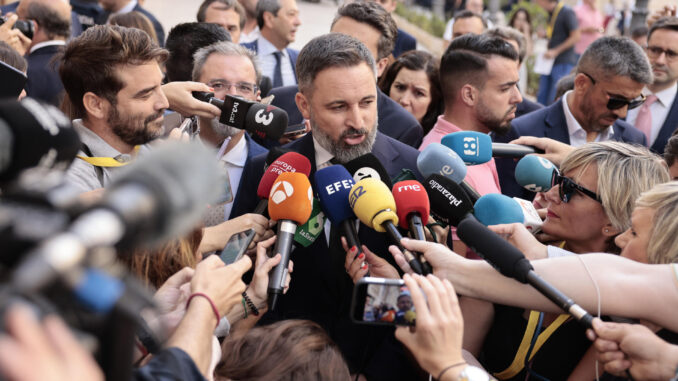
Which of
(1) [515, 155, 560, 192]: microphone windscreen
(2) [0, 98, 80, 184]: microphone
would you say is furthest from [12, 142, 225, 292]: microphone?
(1) [515, 155, 560, 192]: microphone windscreen

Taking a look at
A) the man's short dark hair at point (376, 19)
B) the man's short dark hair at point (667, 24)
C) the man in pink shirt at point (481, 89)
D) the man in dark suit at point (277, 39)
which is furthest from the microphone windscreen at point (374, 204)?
the man's short dark hair at point (667, 24)

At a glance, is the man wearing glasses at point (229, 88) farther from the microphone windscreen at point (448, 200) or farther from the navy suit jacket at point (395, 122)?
the microphone windscreen at point (448, 200)

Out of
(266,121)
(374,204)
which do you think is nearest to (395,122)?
(266,121)

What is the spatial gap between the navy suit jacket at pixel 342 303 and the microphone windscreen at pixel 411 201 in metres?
0.46

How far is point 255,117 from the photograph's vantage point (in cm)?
272

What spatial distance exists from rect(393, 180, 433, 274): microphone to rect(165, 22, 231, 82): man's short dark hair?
2.61 m

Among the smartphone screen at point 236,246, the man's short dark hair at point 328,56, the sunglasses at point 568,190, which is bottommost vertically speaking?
the smartphone screen at point 236,246

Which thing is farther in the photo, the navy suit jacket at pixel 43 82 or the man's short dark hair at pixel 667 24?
the man's short dark hair at pixel 667 24

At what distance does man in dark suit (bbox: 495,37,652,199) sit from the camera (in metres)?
3.97

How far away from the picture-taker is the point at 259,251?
2.18 meters

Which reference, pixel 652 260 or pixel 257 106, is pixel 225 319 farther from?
pixel 652 260

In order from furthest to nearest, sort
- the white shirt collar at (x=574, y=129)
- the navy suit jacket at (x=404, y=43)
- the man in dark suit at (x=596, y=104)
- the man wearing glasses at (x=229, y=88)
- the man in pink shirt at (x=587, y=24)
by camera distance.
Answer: the man in pink shirt at (x=587, y=24)
the navy suit jacket at (x=404, y=43)
the white shirt collar at (x=574, y=129)
the man in dark suit at (x=596, y=104)
the man wearing glasses at (x=229, y=88)

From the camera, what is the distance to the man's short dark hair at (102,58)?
278cm

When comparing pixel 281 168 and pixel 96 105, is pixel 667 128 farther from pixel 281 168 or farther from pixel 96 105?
pixel 96 105
